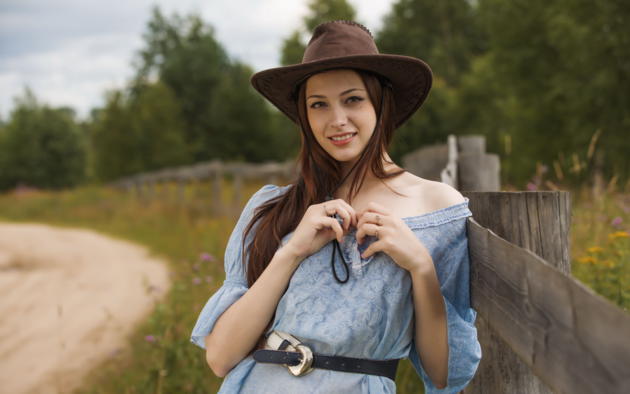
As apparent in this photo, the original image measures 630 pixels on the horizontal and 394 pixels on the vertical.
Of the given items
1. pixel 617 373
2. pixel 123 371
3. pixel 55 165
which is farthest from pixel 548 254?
pixel 55 165

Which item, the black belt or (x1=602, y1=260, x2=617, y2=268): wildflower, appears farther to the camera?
(x1=602, y1=260, x2=617, y2=268): wildflower

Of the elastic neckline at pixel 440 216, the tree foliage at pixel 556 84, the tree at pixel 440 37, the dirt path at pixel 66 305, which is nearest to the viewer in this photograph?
the elastic neckline at pixel 440 216

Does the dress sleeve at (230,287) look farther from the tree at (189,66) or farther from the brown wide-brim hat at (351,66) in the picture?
the tree at (189,66)

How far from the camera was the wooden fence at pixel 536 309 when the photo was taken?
0.85 m

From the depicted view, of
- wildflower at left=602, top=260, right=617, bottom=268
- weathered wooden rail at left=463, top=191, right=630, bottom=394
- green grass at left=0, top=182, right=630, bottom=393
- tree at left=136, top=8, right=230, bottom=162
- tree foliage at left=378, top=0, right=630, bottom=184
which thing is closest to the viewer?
weathered wooden rail at left=463, top=191, right=630, bottom=394

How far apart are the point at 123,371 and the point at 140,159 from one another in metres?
24.3

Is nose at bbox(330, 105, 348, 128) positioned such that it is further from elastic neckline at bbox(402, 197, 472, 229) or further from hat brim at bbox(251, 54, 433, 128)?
elastic neckline at bbox(402, 197, 472, 229)

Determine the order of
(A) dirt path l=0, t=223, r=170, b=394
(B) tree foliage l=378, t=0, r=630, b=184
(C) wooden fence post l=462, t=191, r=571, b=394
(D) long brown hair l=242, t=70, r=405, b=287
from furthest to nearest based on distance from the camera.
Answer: (B) tree foliage l=378, t=0, r=630, b=184 < (A) dirt path l=0, t=223, r=170, b=394 < (D) long brown hair l=242, t=70, r=405, b=287 < (C) wooden fence post l=462, t=191, r=571, b=394

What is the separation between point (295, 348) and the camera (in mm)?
1735

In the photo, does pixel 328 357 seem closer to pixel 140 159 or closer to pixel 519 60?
pixel 519 60

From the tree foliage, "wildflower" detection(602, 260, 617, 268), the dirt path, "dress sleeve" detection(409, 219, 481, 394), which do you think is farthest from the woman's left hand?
the tree foliage

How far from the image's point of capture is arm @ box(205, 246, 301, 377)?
182cm

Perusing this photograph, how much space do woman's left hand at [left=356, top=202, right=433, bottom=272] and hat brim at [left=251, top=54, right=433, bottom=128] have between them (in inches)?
21.1

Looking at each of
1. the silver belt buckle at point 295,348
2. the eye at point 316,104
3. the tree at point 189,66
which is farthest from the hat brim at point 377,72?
the tree at point 189,66
